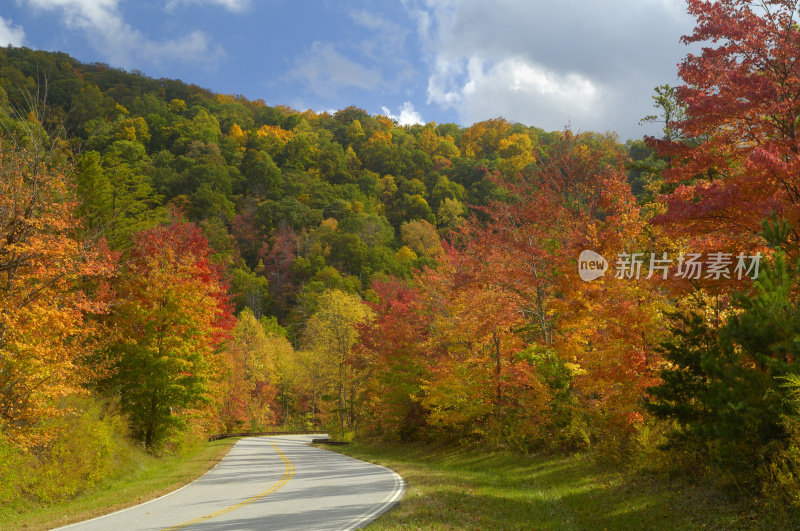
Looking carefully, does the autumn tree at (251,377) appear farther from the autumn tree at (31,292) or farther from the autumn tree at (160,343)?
the autumn tree at (31,292)

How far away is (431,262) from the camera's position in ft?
236

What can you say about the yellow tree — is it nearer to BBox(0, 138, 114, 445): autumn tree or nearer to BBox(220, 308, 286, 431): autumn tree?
BBox(220, 308, 286, 431): autumn tree

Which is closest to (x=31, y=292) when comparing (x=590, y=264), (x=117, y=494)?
(x=117, y=494)

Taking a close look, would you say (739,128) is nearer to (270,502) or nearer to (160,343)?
(270,502)

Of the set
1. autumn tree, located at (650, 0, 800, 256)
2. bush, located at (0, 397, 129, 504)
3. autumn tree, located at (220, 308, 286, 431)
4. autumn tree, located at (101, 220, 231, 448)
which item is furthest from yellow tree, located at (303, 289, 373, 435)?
autumn tree, located at (650, 0, 800, 256)

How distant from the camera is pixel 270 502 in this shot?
12.8 meters

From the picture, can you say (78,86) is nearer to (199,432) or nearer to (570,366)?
(199,432)

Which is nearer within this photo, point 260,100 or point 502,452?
point 502,452

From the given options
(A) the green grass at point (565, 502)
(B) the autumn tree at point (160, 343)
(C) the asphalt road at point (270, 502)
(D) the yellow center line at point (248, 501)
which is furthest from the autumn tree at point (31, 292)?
(A) the green grass at point (565, 502)

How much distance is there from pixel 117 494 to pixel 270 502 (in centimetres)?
609

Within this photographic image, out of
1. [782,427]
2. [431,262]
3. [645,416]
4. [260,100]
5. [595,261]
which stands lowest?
A: [645,416]

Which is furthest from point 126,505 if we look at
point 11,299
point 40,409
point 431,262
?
point 431,262

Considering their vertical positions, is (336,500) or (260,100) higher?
(260,100)

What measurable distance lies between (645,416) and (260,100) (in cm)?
17539
